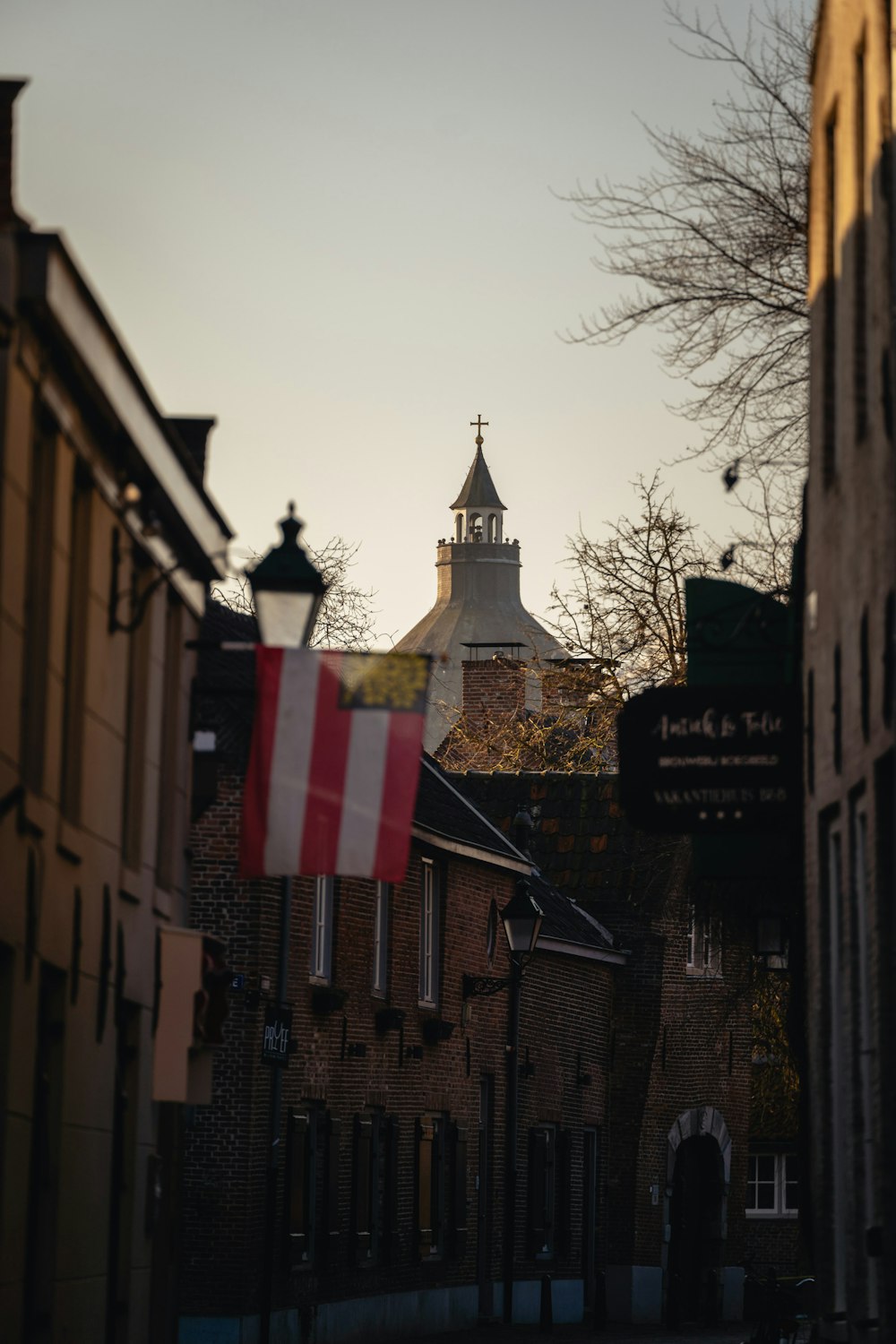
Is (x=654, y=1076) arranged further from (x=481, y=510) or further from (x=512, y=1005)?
(x=481, y=510)

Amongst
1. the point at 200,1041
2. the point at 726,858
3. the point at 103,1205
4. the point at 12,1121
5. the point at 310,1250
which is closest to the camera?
the point at 12,1121

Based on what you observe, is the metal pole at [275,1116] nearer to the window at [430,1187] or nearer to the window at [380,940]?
the window at [380,940]

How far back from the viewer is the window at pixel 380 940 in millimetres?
30047

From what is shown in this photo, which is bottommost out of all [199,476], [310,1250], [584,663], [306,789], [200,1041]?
[310,1250]

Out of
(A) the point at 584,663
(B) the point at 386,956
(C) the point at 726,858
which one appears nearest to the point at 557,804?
(A) the point at 584,663

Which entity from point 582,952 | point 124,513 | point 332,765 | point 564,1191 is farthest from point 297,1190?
point 332,765

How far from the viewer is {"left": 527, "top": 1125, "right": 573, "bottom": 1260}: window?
3641 centimetres

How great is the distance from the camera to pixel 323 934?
28156 mm

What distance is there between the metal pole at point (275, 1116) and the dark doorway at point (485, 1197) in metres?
8.68

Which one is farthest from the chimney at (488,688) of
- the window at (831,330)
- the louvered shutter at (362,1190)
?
the window at (831,330)

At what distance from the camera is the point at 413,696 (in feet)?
43.8

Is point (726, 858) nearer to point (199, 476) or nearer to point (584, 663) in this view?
point (199, 476)

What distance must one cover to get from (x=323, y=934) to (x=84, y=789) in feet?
48.5

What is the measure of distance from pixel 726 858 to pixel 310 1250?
11962 millimetres
